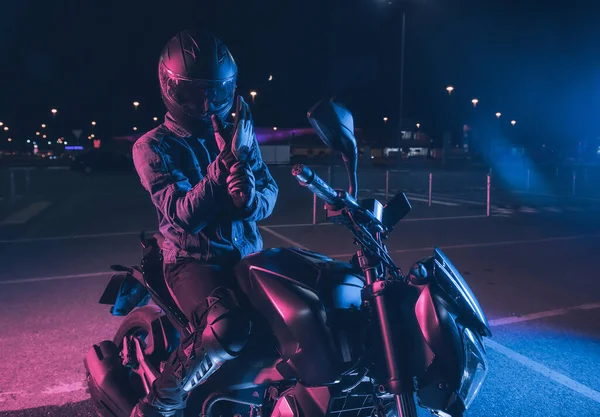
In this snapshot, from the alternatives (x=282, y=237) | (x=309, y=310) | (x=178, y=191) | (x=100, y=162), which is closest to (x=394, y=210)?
(x=309, y=310)

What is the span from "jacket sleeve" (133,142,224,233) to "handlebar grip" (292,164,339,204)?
0.51m

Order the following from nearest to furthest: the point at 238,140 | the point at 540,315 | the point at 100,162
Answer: the point at 238,140
the point at 540,315
the point at 100,162

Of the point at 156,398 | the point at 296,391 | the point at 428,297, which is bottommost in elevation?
the point at 156,398

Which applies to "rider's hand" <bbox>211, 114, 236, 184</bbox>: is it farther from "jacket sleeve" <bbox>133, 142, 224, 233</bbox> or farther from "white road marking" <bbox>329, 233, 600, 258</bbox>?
"white road marking" <bbox>329, 233, 600, 258</bbox>

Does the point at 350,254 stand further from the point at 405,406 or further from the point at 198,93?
the point at 405,406

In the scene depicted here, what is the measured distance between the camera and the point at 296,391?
2291 millimetres

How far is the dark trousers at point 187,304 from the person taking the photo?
246 centimetres

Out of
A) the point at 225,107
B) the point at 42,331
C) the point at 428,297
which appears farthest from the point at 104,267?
the point at 428,297

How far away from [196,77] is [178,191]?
2.00 feet

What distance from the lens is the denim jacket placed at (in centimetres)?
244

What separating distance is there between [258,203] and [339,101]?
0.69 meters

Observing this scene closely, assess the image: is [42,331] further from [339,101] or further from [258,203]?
[339,101]

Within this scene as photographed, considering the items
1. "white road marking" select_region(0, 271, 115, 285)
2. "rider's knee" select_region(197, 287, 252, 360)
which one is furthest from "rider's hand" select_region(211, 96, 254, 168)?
"white road marking" select_region(0, 271, 115, 285)

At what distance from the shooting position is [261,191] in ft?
9.32
